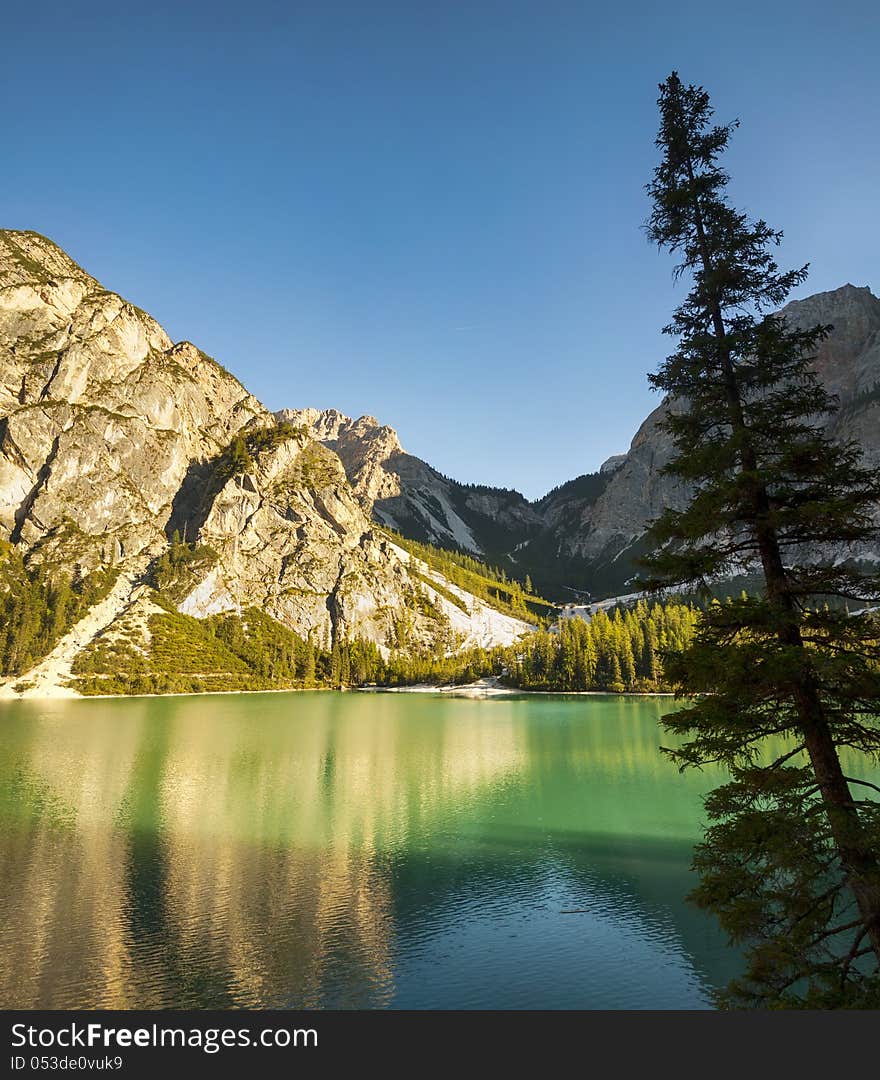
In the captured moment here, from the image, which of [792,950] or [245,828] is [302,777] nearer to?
[245,828]

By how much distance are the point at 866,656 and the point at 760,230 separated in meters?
9.61

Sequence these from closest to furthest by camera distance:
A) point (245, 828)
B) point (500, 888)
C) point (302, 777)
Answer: point (500, 888)
point (245, 828)
point (302, 777)

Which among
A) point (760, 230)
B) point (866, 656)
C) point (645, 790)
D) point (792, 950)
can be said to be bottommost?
point (645, 790)

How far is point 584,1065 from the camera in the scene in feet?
25.1

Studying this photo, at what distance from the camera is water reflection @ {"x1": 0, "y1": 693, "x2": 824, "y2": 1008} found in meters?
19.9

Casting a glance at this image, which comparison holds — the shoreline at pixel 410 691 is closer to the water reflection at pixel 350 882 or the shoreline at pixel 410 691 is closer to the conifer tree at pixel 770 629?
the water reflection at pixel 350 882

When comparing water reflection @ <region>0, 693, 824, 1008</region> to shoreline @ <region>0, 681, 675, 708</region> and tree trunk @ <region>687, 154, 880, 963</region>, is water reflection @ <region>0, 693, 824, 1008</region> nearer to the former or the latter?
tree trunk @ <region>687, 154, 880, 963</region>

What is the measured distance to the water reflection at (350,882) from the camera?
782 inches

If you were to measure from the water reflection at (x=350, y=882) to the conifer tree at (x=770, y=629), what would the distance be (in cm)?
1018

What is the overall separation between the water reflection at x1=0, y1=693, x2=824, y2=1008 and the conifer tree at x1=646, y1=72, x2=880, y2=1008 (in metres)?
10.2

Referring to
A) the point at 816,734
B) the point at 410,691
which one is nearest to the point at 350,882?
the point at 816,734

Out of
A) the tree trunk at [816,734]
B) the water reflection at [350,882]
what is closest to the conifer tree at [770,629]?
the tree trunk at [816,734]

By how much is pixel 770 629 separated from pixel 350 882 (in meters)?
24.4

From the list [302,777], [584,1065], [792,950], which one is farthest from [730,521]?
[302,777]
